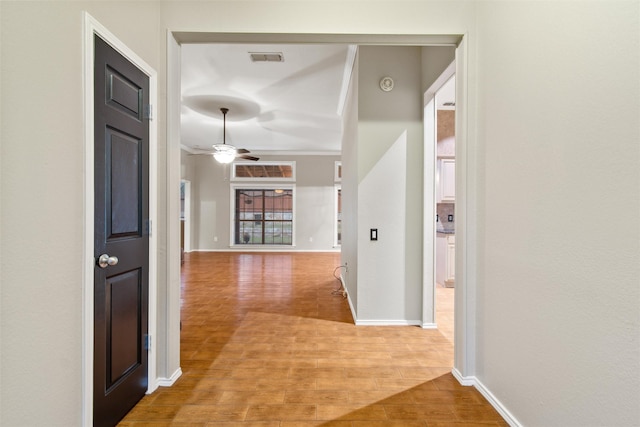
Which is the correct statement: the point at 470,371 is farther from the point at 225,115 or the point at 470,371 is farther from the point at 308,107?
the point at 225,115

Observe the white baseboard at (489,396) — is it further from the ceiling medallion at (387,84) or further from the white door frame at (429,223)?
the ceiling medallion at (387,84)

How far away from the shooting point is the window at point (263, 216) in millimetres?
9078

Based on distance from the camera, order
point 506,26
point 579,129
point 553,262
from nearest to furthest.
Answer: point 579,129
point 553,262
point 506,26

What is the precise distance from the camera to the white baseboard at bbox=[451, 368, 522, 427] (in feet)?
5.43

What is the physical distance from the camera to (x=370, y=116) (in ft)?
10.2

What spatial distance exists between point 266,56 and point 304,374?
3293 mm

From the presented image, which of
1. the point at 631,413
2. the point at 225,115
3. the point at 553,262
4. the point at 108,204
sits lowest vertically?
the point at 631,413

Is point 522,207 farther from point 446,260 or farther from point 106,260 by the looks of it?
point 446,260

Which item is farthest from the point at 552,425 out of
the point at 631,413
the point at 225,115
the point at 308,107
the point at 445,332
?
the point at 225,115

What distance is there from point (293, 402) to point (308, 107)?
14.5 feet

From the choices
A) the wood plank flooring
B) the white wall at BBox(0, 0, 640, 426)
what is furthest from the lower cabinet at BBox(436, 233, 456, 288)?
the white wall at BBox(0, 0, 640, 426)

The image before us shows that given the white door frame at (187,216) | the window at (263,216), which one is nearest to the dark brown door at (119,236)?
the window at (263,216)

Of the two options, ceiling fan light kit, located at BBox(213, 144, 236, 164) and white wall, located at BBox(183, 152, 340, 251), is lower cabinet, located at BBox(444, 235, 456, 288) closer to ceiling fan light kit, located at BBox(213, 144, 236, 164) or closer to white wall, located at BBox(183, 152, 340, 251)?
ceiling fan light kit, located at BBox(213, 144, 236, 164)

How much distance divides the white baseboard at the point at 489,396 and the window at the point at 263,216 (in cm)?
725
